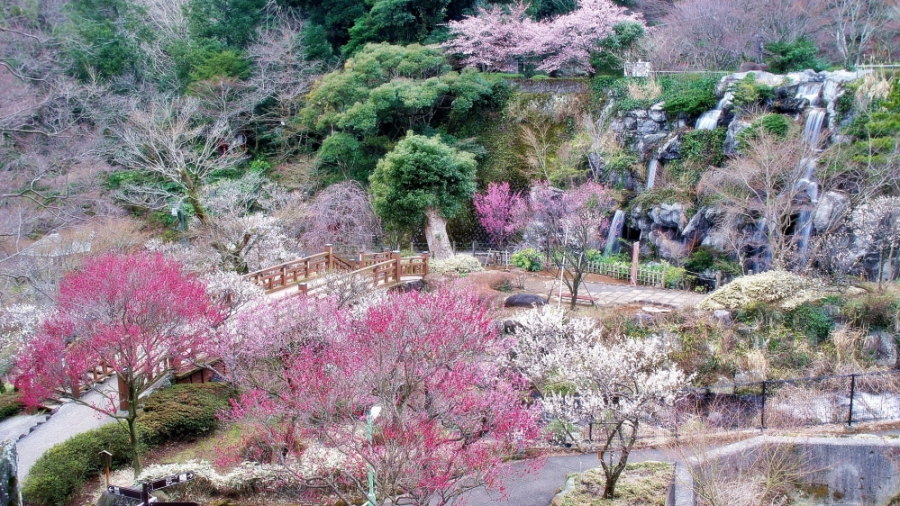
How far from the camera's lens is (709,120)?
2331 centimetres

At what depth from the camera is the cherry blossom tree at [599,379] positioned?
33.0ft

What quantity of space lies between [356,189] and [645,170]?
34.2ft

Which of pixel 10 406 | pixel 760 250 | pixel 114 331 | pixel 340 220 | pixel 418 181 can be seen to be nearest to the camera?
pixel 114 331

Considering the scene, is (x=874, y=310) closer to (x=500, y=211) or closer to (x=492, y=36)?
(x=500, y=211)

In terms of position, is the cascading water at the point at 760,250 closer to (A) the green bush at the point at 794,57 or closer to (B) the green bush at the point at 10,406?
(A) the green bush at the point at 794,57

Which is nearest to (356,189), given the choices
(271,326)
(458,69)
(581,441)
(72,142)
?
(458,69)

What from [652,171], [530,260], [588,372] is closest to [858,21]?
[652,171]

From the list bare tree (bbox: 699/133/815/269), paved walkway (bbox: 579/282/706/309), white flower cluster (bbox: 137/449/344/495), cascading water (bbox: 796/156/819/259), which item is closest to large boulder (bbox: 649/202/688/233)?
bare tree (bbox: 699/133/815/269)

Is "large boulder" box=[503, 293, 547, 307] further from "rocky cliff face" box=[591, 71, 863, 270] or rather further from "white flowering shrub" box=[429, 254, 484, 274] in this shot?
"rocky cliff face" box=[591, 71, 863, 270]

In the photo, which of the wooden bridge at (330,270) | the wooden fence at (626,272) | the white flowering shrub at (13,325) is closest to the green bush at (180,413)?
the wooden bridge at (330,270)

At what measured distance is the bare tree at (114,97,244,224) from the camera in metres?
22.3

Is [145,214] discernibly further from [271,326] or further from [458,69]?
[271,326]

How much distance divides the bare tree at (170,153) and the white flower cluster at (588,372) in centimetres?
1253

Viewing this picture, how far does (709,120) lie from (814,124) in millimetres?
3376
